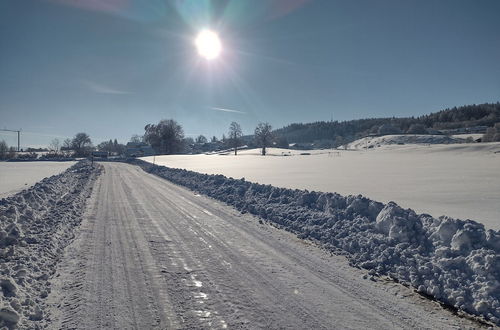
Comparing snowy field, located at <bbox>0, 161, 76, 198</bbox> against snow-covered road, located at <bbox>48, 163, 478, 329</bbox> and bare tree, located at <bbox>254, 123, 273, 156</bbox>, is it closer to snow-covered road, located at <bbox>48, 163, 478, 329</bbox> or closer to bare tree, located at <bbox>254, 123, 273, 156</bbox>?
snow-covered road, located at <bbox>48, 163, 478, 329</bbox>

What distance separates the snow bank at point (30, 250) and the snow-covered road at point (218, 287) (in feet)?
0.85

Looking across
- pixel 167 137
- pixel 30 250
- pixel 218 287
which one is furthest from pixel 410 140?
pixel 30 250

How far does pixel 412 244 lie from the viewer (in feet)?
21.9

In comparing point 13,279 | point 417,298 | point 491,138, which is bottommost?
point 417,298

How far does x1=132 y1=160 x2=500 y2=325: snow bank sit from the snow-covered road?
0.43 meters

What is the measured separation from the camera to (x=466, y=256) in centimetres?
563

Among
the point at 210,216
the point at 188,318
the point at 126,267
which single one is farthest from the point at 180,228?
the point at 188,318

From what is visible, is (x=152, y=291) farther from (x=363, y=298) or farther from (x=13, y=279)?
(x=363, y=298)

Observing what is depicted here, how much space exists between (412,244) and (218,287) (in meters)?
4.24

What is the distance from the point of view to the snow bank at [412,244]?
4934 millimetres

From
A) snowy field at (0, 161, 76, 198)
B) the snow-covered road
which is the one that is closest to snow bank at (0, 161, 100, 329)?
the snow-covered road

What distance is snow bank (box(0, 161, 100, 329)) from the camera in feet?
14.0

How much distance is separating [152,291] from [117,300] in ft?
1.71

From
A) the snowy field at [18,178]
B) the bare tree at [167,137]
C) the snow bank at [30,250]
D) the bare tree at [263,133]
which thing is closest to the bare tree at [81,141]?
the bare tree at [167,137]
